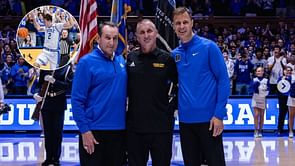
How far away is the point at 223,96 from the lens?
18.7 ft

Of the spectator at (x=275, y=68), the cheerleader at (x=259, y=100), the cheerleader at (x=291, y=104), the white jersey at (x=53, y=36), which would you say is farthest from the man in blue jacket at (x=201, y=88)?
the spectator at (x=275, y=68)

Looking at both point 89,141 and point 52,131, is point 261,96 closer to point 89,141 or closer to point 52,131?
point 52,131

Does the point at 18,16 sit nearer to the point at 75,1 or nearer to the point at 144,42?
the point at 75,1

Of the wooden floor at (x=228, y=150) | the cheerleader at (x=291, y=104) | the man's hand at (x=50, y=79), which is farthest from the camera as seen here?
the cheerleader at (x=291, y=104)

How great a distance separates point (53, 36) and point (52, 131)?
179 centimetres

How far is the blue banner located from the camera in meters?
14.8

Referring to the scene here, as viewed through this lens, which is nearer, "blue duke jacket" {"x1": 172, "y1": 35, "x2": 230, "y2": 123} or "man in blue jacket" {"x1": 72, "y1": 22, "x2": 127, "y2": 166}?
"man in blue jacket" {"x1": 72, "y1": 22, "x2": 127, "y2": 166}

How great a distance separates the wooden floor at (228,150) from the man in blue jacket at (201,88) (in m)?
4.29

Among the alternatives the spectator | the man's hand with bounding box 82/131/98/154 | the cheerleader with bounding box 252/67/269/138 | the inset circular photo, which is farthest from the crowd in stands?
the man's hand with bounding box 82/131/98/154

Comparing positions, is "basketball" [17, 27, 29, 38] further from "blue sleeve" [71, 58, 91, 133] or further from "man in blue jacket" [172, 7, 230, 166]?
"man in blue jacket" [172, 7, 230, 166]

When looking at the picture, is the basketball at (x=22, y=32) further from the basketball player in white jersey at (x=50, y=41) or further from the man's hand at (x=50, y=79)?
the man's hand at (x=50, y=79)

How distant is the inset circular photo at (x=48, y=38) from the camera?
868cm

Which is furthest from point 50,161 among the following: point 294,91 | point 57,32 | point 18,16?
point 18,16

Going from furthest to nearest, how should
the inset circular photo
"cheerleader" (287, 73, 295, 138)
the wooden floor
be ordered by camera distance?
"cheerleader" (287, 73, 295, 138) → the wooden floor → the inset circular photo
